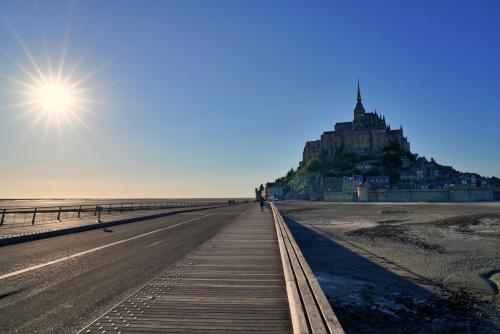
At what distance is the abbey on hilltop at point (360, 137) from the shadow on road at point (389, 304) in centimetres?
17417

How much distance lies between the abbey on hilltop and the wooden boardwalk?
17947 cm

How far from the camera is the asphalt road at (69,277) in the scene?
5.18 metres

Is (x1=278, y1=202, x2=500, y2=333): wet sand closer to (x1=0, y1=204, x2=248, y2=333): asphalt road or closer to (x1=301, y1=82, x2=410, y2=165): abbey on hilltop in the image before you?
(x1=0, y1=204, x2=248, y2=333): asphalt road

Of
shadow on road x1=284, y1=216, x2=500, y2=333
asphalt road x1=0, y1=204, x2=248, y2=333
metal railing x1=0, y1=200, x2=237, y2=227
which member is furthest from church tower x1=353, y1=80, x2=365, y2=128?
asphalt road x1=0, y1=204, x2=248, y2=333

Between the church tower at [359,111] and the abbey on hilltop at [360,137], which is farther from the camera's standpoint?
the church tower at [359,111]

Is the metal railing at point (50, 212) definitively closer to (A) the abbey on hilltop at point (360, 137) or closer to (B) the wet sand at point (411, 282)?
(B) the wet sand at point (411, 282)

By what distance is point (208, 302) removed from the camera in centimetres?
591

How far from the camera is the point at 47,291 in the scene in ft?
21.6

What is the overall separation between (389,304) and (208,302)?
561 centimetres

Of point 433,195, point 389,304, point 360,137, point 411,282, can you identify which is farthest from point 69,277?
point 360,137

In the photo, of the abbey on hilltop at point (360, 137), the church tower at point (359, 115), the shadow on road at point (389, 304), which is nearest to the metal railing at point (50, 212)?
the shadow on road at point (389, 304)

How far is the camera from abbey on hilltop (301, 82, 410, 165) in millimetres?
176500

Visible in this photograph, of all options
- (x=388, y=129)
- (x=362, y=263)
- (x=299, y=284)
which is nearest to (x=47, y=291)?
(x=299, y=284)

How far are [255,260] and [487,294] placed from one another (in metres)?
7.09
